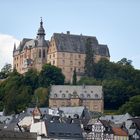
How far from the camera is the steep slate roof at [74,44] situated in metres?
166

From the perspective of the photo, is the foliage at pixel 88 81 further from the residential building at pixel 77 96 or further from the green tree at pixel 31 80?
the green tree at pixel 31 80

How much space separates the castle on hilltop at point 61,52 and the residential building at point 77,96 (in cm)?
1436

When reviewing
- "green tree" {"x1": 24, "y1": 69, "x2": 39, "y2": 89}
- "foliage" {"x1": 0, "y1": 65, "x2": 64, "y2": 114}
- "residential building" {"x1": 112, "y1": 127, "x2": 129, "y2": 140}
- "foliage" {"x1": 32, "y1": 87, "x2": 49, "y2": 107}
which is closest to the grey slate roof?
"foliage" {"x1": 32, "y1": 87, "x2": 49, "y2": 107}

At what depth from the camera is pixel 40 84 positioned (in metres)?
154

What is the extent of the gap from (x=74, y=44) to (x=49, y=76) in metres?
13.4

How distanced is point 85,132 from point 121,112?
2745cm

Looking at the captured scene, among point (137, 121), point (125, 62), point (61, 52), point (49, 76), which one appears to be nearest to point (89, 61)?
point (61, 52)

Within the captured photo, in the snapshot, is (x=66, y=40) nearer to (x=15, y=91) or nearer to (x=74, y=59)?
(x=74, y=59)

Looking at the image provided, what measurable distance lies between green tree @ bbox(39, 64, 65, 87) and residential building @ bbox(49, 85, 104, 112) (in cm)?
655

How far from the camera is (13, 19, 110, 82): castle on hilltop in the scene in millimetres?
165000

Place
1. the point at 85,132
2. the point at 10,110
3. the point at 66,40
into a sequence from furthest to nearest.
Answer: the point at 66,40, the point at 10,110, the point at 85,132

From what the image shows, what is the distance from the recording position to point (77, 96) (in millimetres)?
147750

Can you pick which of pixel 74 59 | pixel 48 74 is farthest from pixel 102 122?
pixel 74 59

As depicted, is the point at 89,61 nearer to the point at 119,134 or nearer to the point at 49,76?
the point at 49,76
